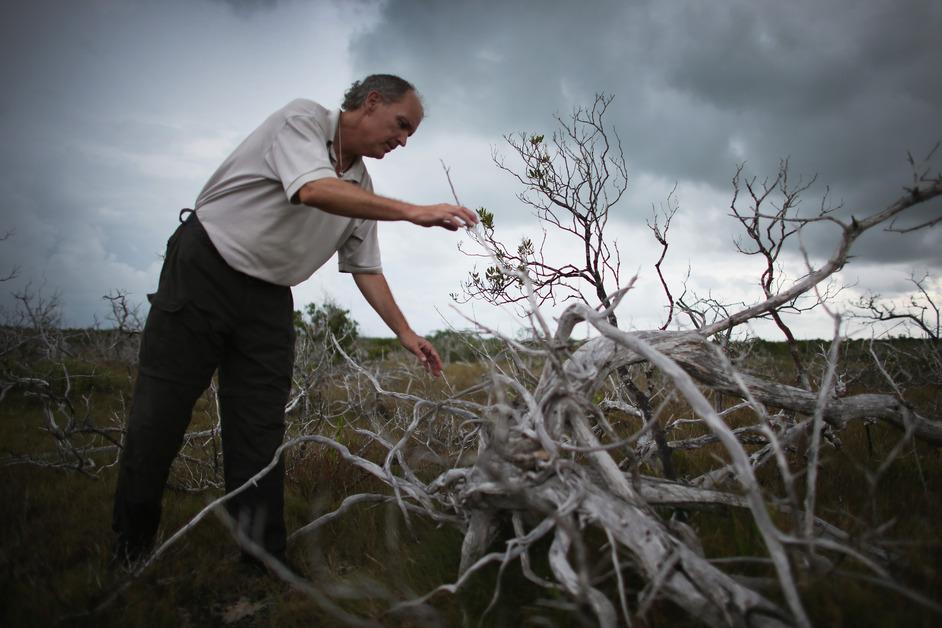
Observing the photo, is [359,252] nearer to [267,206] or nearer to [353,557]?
[267,206]

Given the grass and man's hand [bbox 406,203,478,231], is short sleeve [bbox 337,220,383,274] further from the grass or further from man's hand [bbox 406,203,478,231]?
the grass

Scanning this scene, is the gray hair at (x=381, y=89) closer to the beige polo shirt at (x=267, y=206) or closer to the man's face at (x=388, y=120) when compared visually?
the man's face at (x=388, y=120)

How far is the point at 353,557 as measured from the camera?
107 inches

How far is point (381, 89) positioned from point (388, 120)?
0.18 metres

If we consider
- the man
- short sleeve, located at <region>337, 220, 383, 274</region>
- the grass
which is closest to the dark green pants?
the man

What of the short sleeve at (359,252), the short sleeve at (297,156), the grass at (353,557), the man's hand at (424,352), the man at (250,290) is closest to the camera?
the grass at (353,557)

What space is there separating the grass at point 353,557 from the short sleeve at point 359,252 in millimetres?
1532

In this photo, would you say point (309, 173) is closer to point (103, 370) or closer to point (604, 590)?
point (604, 590)

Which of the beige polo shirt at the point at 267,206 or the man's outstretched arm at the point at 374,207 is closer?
the man's outstretched arm at the point at 374,207

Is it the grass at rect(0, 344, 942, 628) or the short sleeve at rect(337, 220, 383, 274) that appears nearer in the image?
the grass at rect(0, 344, 942, 628)

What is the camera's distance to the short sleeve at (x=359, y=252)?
3.19 m

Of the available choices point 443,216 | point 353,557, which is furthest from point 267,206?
point 353,557

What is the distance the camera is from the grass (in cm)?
Result: 175

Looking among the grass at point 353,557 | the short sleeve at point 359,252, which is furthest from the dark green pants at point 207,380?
the short sleeve at point 359,252
